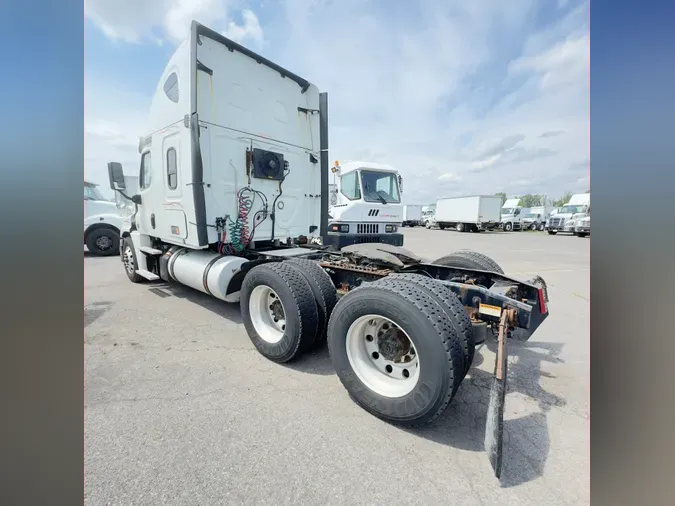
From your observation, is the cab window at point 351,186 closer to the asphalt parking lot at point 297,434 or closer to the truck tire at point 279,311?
the truck tire at point 279,311

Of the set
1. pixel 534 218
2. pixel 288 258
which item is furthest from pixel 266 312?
pixel 534 218

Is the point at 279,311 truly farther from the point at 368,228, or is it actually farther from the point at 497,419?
the point at 368,228

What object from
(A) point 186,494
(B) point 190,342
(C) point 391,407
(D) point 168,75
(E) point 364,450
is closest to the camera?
(A) point 186,494

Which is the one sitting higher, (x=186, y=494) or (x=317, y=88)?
(x=317, y=88)

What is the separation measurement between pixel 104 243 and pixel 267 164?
982 cm

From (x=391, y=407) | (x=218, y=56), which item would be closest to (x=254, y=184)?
(x=218, y=56)

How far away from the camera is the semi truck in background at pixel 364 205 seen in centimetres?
921

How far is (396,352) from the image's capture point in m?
2.61

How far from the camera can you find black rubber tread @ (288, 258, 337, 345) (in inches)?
133

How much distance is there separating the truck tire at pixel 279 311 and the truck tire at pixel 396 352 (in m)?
0.57
